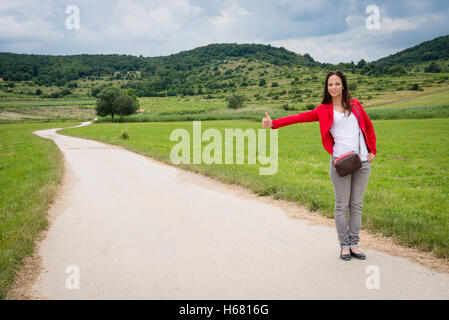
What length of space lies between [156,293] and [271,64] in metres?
A: 187

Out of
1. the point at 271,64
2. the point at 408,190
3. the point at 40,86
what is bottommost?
the point at 408,190

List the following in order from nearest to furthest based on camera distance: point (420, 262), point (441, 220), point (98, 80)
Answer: point (420, 262), point (441, 220), point (98, 80)

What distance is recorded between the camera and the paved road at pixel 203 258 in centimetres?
359

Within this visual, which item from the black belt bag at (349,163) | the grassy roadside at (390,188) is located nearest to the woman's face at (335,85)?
the black belt bag at (349,163)

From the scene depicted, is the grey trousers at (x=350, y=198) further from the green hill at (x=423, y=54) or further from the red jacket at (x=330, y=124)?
the green hill at (x=423, y=54)

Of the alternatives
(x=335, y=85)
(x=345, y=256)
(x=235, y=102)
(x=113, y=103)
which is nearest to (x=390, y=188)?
(x=345, y=256)

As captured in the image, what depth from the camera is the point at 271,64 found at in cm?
18025

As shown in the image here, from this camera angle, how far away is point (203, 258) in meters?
4.46

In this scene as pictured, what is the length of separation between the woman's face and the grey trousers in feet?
2.98

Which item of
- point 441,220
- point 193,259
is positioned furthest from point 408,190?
point 193,259

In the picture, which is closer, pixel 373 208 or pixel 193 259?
pixel 193 259

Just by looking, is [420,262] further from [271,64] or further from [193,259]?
[271,64]

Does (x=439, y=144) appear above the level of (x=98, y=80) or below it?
below

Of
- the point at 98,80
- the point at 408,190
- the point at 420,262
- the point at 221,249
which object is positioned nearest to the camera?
the point at 420,262
